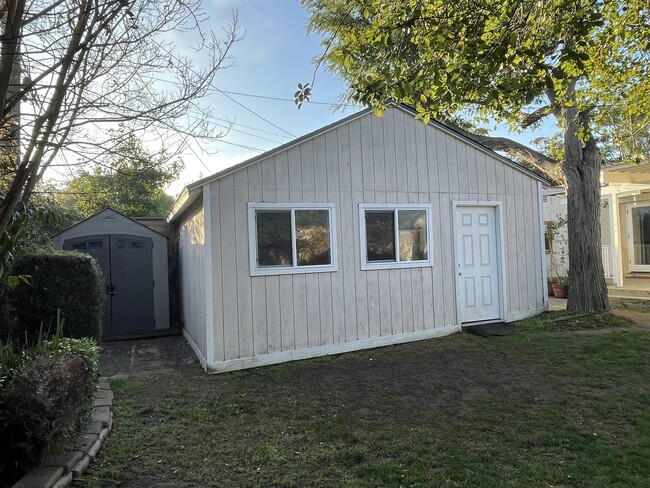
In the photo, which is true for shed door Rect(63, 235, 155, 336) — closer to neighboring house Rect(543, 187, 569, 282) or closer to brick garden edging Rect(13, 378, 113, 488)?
brick garden edging Rect(13, 378, 113, 488)

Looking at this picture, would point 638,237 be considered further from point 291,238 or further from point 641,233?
point 291,238

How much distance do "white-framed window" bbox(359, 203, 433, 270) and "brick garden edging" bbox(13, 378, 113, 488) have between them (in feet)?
14.2

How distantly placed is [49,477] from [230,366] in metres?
3.30

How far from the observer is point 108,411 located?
14.0ft

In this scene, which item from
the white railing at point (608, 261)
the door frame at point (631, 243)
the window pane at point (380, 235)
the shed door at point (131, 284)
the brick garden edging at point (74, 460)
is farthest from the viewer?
the door frame at point (631, 243)

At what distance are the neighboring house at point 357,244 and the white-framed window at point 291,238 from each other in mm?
17

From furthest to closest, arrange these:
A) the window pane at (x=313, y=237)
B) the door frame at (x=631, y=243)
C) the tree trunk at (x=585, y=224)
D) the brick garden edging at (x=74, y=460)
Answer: the door frame at (x=631, y=243) < the tree trunk at (x=585, y=224) < the window pane at (x=313, y=237) < the brick garden edging at (x=74, y=460)

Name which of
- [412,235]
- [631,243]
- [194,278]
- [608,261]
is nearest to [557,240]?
[608,261]

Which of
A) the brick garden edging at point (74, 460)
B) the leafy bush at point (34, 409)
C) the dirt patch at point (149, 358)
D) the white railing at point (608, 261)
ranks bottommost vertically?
the dirt patch at point (149, 358)

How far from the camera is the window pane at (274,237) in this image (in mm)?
6473

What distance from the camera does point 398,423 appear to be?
4.10 meters

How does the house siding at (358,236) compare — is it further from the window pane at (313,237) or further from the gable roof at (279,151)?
the window pane at (313,237)

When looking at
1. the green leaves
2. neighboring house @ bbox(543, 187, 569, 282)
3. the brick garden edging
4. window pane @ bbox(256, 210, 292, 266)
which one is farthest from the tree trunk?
→ the brick garden edging

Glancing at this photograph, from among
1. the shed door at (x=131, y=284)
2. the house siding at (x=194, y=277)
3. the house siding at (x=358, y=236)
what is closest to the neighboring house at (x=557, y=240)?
the house siding at (x=358, y=236)
